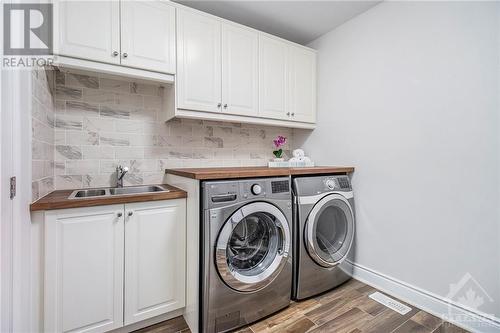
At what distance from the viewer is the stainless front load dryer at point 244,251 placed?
1398 mm

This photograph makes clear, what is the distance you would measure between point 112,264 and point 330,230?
1693 mm

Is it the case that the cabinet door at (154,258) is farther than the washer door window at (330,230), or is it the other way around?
the washer door window at (330,230)

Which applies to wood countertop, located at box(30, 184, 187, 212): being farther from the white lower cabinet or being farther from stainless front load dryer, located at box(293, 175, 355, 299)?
stainless front load dryer, located at box(293, 175, 355, 299)

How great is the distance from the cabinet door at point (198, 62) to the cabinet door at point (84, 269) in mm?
990

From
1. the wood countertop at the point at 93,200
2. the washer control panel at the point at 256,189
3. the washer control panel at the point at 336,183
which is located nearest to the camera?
the wood countertop at the point at 93,200

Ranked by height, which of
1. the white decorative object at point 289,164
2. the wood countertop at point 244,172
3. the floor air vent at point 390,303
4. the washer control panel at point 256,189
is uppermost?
the white decorative object at point 289,164

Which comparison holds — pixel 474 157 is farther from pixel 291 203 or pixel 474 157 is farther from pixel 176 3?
pixel 176 3

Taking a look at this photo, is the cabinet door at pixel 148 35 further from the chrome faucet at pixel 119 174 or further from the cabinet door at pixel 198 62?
the chrome faucet at pixel 119 174

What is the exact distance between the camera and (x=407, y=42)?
1.77 m

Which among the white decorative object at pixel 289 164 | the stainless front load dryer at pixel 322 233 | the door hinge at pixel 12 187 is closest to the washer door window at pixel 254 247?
the stainless front load dryer at pixel 322 233

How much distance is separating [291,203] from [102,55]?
1.67 metres

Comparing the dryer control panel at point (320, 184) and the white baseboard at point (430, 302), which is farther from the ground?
the dryer control panel at point (320, 184)

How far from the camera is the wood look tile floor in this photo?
1.50 metres

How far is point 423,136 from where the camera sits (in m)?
1.69
